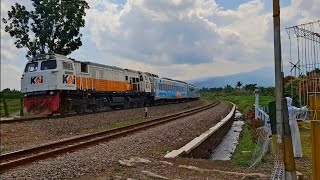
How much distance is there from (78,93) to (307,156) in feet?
57.6

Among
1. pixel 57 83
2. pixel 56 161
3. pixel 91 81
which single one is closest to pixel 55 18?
pixel 91 81

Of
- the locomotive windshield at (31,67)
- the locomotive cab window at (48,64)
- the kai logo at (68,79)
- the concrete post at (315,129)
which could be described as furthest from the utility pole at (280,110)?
the locomotive windshield at (31,67)

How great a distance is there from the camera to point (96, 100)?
90.5 ft

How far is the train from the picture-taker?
75.6ft

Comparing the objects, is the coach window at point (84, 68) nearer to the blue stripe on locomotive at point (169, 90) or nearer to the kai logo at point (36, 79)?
the kai logo at point (36, 79)

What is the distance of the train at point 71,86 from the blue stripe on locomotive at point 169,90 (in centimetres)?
734

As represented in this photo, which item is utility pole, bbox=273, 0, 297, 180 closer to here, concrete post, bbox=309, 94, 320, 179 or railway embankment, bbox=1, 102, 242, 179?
concrete post, bbox=309, 94, 320, 179

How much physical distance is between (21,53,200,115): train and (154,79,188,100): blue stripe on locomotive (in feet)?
24.1

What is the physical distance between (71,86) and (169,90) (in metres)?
24.5

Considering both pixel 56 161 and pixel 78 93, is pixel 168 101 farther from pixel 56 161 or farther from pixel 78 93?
pixel 56 161

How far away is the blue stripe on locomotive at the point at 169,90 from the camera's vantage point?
42719 mm

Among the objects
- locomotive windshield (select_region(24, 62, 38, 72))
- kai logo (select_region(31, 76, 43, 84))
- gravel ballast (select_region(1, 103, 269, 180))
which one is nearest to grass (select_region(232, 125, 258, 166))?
gravel ballast (select_region(1, 103, 269, 180))

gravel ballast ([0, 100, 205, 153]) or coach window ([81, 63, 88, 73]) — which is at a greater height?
coach window ([81, 63, 88, 73])

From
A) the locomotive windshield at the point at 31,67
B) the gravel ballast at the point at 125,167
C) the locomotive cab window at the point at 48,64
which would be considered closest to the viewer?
the gravel ballast at the point at 125,167
